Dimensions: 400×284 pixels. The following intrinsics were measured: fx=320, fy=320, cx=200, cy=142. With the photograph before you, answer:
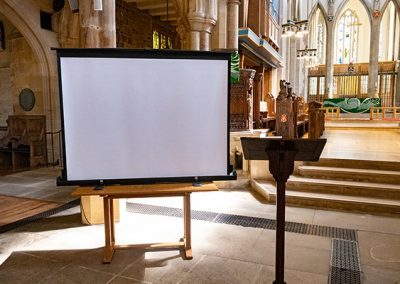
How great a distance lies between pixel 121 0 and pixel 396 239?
774cm

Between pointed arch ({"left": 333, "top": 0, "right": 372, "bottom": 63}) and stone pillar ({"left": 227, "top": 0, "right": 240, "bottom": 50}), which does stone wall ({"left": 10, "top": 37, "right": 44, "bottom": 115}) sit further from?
pointed arch ({"left": 333, "top": 0, "right": 372, "bottom": 63})

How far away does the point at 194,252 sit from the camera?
2.88m

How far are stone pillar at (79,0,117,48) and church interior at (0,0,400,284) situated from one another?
0.01 meters

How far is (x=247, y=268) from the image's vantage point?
2.57m

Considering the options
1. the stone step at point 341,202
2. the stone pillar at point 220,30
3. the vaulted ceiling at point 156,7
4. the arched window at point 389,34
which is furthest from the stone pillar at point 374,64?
the stone step at point 341,202

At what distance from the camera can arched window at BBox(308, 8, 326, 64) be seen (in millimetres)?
22255

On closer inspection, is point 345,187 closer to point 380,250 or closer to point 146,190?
point 380,250

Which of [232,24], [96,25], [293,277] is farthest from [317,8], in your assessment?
[293,277]

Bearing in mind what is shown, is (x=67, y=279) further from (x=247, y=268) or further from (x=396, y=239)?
(x=396, y=239)

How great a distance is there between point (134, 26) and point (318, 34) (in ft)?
58.5

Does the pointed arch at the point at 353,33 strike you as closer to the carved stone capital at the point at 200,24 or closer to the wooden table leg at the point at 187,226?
the carved stone capital at the point at 200,24

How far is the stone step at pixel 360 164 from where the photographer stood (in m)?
4.74

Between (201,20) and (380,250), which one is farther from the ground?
(201,20)

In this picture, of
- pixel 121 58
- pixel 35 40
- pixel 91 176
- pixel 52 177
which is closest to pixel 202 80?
pixel 121 58
